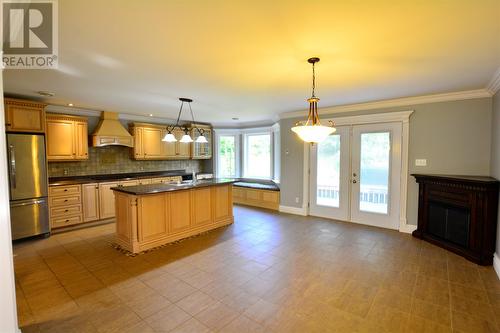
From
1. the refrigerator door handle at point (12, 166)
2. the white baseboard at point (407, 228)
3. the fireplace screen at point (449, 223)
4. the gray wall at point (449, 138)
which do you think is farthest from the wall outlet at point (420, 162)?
the refrigerator door handle at point (12, 166)

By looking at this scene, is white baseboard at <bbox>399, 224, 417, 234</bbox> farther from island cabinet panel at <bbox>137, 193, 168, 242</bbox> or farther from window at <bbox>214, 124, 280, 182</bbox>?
island cabinet panel at <bbox>137, 193, 168, 242</bbox>

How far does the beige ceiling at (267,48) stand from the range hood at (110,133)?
1.33 metres

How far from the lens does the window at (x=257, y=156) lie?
7.21 metres

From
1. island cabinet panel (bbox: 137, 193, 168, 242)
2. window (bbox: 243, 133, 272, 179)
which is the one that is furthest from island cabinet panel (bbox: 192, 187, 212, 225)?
window (bbox: 243, 133, 272, 179)

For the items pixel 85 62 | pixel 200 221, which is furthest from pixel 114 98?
pixel 200 221

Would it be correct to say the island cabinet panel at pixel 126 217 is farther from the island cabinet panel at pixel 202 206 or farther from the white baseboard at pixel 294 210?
the white baseboard at pixel 294 210

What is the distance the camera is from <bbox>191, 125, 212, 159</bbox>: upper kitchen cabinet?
713cm

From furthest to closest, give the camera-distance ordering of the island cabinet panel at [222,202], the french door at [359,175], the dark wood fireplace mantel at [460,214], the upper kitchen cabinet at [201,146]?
1. the upper kitchen cabinet at [201,146]
2. the island cabinet panel at [222,202]
3. the french door at [359,175]
4. the dark wood fireplace mantel at [460,214]

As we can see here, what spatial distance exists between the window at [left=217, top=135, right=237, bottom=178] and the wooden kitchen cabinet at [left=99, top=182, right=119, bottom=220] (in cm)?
328

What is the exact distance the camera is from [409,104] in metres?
4.28

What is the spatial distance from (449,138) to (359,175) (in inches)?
61.0

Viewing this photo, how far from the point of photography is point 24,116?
3928mm

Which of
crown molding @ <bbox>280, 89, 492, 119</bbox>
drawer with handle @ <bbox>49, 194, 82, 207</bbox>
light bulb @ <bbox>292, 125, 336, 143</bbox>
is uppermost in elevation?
crown molding @ <bbox>280, 89, 492, 119</bbox>

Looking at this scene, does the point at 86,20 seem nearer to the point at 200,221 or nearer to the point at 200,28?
the point at 200,28
